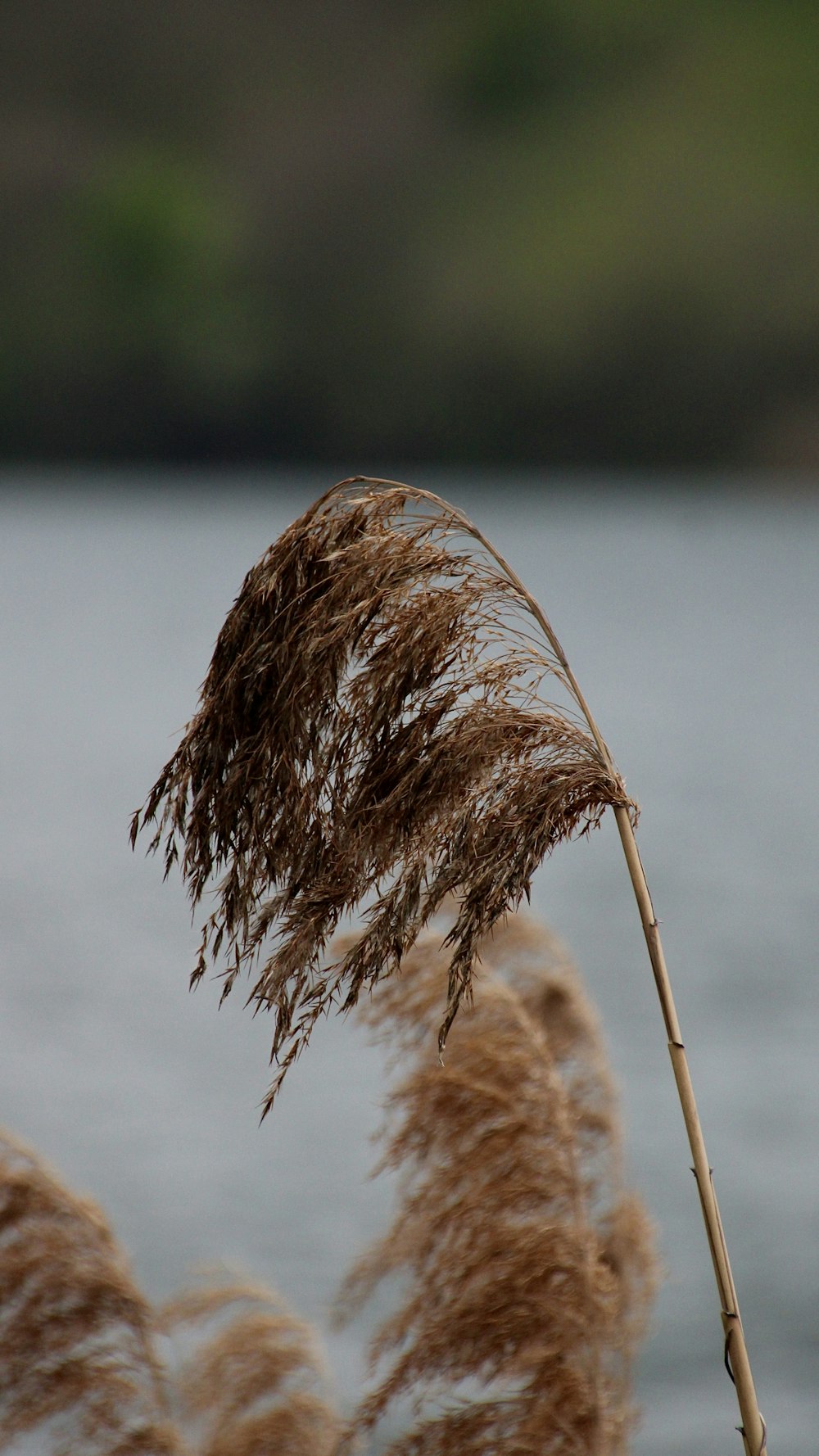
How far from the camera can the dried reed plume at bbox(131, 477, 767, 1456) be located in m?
2.03

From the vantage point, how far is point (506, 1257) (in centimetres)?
306

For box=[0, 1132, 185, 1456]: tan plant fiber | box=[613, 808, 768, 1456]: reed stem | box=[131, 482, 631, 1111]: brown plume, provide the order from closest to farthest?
box=[613, 808, 768, 1456]: reed stem
box=[131, 482, 631, 1111]: brown plume
box=[0, 1132, 185, 1456]: tan plant fiber

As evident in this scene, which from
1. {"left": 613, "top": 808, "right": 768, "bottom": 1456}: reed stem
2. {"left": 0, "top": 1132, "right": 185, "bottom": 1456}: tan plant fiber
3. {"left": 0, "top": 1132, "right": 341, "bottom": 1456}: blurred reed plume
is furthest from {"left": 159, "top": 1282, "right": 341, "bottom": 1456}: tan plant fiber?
{"left": 613, "top": 808, "right": 768, "bottom": 1456}: reed stem

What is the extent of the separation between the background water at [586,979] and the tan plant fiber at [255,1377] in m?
0.14

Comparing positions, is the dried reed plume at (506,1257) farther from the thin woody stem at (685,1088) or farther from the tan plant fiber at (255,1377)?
the thin woody stem at (685,1088)

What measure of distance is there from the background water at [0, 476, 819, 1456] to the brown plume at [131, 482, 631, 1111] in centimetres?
141

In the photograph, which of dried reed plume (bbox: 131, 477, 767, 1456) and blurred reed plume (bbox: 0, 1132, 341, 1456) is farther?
blurred reed plume (bbox: 0, 1132, 341, 1456)

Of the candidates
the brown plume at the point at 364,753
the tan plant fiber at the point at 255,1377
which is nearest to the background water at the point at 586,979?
the tan plant fiber at the point at 255,1377

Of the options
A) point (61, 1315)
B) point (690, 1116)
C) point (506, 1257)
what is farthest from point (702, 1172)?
point (61, 1315)

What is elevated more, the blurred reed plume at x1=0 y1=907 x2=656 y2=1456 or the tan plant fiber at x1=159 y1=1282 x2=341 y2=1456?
the blurred reed plume at x1=0 y1=907 x2=656 y2=1456

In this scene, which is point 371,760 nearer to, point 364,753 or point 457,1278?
point 364,753

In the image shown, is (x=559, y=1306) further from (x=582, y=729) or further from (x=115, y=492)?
(x=115, y=492)

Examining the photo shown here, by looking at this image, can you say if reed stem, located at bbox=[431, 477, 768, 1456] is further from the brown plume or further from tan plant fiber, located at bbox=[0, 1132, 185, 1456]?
tan plant fiber, located at bbox=[0, 1132, 185, 1456]

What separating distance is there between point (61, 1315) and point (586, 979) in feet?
61.5
